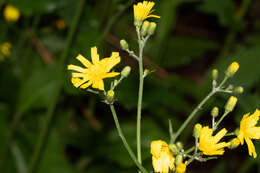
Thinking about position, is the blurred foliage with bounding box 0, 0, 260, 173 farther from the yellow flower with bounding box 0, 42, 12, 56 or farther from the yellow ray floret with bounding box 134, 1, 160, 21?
the yellow ray floret with bounding box 134, 1, 160, 21

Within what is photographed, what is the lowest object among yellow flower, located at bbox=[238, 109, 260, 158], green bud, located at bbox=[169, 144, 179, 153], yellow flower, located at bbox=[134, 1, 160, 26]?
yellow flower, located at bbox=[238, 109, 260, 158]

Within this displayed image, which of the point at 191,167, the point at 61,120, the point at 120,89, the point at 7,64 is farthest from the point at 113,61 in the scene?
the point at 191,167

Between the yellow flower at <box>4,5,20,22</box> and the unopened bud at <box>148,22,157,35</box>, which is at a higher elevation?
the yellow flower at <box>4,5,20,22</box>

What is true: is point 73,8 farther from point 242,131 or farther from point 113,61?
point 242,131

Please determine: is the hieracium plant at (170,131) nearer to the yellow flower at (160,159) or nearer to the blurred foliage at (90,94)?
the yellow flower at (160,159)

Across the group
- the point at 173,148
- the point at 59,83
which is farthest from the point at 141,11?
the point at 59,83

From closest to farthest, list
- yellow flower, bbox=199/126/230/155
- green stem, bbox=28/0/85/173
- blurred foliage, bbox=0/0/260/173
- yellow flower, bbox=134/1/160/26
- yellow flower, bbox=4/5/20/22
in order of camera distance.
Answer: yellow flower, bbox=199/126/230/155
yellow flower, bbox=134/1/160/26
green stem, bbox=28/0/85/173
blurred foliage, bbox=0/0/260/173
yellow flower, bbox=4/5/20/22

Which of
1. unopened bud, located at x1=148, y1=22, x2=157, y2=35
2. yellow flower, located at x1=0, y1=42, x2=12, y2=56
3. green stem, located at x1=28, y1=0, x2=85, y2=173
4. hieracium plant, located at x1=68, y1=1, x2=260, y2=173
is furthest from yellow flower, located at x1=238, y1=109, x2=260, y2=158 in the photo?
yellow flower, located at x1=0, y1=42, x2=12, y2=56
